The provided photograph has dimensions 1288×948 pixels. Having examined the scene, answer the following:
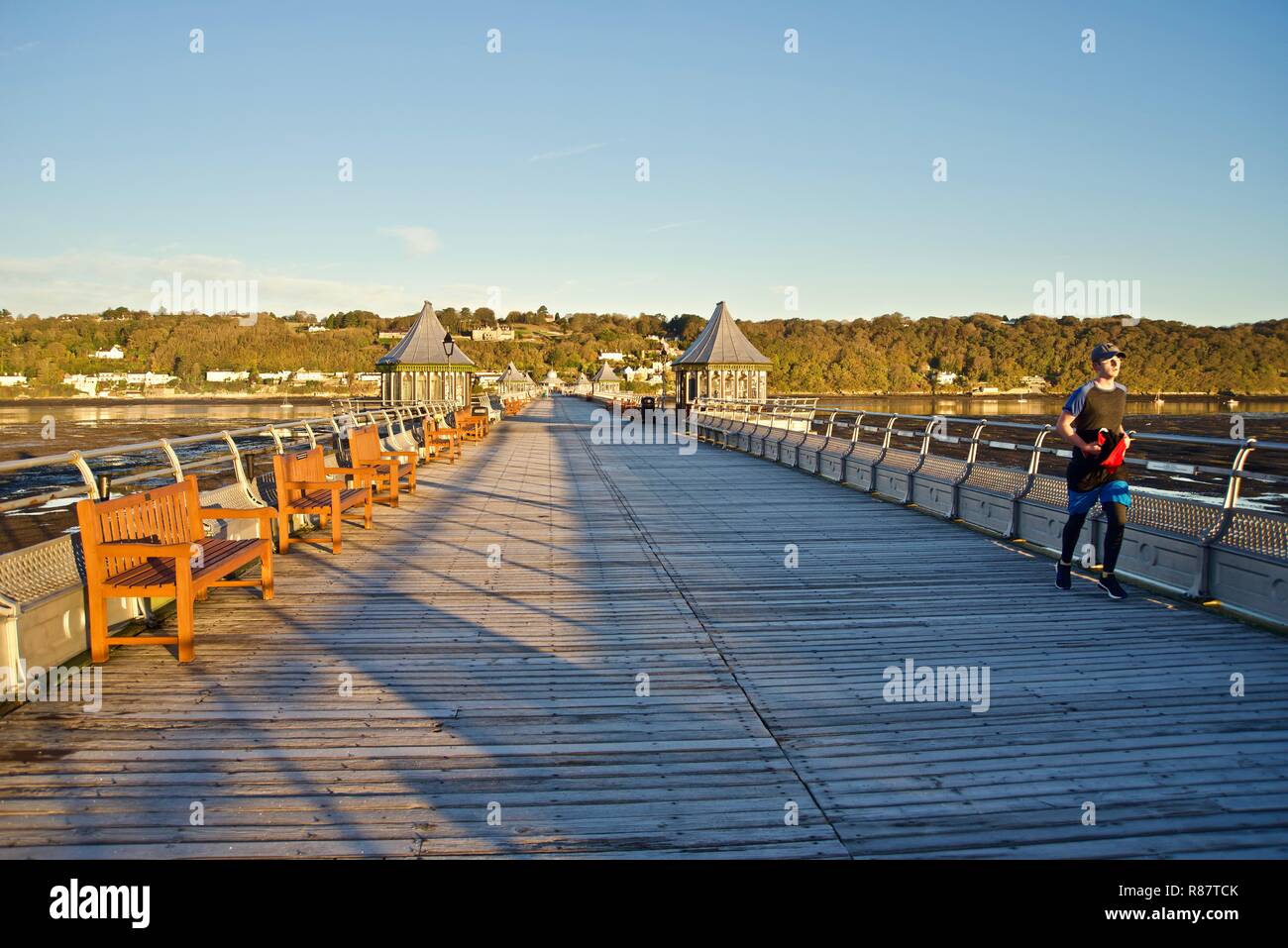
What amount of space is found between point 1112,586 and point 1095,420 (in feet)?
4.35

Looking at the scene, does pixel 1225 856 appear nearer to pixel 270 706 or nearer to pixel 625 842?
pixel 625 842

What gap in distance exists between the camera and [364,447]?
12086mm

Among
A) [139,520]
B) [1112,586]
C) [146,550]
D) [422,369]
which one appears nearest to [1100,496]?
[1112,586]

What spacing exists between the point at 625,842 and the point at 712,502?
35.8ft

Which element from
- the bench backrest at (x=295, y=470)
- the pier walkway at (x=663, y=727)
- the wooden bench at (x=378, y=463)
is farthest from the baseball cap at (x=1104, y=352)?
the wooden bench at (x=378, y=463)

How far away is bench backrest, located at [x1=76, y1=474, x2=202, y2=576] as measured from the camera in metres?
5.24

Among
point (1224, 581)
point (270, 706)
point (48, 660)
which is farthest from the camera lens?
point (1224, 581)

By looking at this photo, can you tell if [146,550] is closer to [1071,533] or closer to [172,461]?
[172,461]

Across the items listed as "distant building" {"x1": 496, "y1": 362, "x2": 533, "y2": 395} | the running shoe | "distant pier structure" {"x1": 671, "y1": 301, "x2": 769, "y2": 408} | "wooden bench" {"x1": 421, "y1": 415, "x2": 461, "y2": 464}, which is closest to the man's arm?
the running shoe

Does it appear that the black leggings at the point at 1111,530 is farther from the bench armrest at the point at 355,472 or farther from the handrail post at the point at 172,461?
the bench armrest at the point at 355,472

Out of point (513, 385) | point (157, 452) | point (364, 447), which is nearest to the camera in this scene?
point (364, 447)

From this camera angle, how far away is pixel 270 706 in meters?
4.70

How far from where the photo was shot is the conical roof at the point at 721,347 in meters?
52.5
